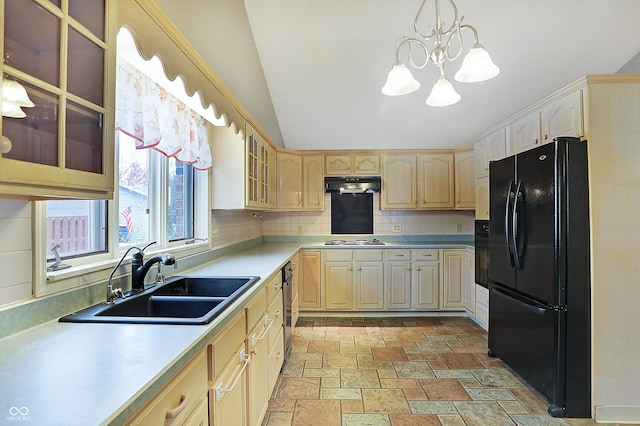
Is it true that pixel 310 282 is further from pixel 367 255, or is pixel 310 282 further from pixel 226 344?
pixel 226 344

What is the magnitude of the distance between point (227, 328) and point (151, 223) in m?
1.16

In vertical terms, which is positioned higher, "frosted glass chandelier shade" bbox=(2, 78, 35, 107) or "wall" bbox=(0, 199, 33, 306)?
"frosted glass chandelier shade" bbox=(2, 78, 35, 107)

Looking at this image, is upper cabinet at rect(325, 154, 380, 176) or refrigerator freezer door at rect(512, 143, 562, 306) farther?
upper cabinet at rect(325, 154, 380, 176)

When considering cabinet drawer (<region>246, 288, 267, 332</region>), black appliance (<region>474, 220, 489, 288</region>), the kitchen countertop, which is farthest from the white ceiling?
the kitchen countertop

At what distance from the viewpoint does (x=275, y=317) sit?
2289mm

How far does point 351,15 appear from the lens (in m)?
2.62

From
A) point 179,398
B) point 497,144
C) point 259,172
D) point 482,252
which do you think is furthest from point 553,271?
point 259,172

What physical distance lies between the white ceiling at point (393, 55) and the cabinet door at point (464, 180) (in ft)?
1.15

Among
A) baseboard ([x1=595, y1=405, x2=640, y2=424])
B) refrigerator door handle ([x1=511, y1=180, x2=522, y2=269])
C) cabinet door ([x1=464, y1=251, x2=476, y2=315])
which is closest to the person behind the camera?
baseboard ([x1=595, y1=405, x2=640, y2=424])

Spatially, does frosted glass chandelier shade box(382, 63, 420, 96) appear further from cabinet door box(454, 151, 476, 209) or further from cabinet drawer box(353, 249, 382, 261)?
cabinet door box(454, 151, 476, 209)

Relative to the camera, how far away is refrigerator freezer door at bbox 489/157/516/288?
2.47 metres

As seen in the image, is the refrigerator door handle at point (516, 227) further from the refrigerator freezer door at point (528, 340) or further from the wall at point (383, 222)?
the wall at point (383, 222)

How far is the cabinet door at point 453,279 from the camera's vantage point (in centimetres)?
400

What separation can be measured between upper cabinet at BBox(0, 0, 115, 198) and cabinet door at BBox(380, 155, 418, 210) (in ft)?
12.0
